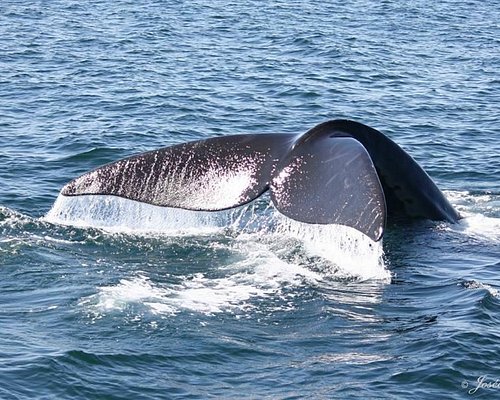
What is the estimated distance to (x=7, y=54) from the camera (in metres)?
26.2

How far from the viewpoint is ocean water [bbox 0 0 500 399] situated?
9031 mm

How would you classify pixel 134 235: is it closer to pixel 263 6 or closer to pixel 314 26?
pixel 314 26

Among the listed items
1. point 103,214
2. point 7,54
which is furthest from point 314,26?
point 103,214

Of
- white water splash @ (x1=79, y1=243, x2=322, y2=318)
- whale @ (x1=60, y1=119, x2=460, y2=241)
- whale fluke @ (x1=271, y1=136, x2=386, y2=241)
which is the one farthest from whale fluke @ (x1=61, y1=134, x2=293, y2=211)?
white water splash @ (x1=79, y1=243, x2=322, y2=318)

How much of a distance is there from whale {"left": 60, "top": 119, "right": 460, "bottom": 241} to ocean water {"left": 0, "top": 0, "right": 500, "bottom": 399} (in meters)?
0.84

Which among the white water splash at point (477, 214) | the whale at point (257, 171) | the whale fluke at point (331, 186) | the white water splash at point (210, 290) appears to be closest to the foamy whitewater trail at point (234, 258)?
the white water splash at point (210, 290)

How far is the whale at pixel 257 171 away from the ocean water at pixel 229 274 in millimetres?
844

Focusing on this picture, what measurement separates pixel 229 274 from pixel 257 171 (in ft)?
3.71

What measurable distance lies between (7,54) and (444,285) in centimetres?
1723

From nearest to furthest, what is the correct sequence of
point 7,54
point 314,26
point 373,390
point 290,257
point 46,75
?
point 373,390 → point 290,257 → point 46,75 → point 7,54 → point 314,26

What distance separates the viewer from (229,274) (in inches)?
439

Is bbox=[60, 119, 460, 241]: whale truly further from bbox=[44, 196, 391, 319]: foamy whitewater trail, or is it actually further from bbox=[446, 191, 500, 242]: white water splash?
bbox=[446, 191, 500, 242]: white water splash

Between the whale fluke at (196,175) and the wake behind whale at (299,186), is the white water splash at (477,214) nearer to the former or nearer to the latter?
the wake behind whale at (299,186)

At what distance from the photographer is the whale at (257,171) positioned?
32.4 ft
